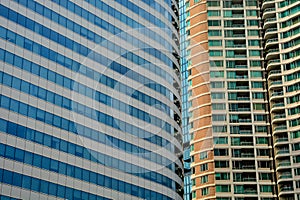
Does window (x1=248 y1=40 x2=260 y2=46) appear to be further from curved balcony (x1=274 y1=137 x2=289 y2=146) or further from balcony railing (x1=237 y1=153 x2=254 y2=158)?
balcony railing (x1=237 y1=153 x2=254 y2=158)

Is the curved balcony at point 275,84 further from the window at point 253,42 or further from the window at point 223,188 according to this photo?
the window at point 223,188

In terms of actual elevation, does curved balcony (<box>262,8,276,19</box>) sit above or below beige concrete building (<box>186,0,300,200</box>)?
above

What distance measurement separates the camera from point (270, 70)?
390ft

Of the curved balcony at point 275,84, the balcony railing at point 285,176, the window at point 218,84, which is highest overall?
the window at point 218,84

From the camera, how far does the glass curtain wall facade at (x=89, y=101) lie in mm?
71500

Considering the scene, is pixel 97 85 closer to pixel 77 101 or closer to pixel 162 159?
pixel 77 101

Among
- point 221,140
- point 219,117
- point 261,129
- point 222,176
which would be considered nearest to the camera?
point 222,176

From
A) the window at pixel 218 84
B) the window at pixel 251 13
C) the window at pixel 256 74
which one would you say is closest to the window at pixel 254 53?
the window at pixel 256 74

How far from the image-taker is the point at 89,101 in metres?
82.1

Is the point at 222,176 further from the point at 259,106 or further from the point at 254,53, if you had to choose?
the point at 254,53

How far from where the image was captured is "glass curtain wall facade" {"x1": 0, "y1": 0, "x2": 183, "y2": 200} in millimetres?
71500

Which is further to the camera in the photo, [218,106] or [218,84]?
[218,84]

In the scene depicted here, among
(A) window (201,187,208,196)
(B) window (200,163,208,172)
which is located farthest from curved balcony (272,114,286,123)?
(A) window (201,187,208,196)

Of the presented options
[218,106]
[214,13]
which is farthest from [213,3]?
[218,106]
